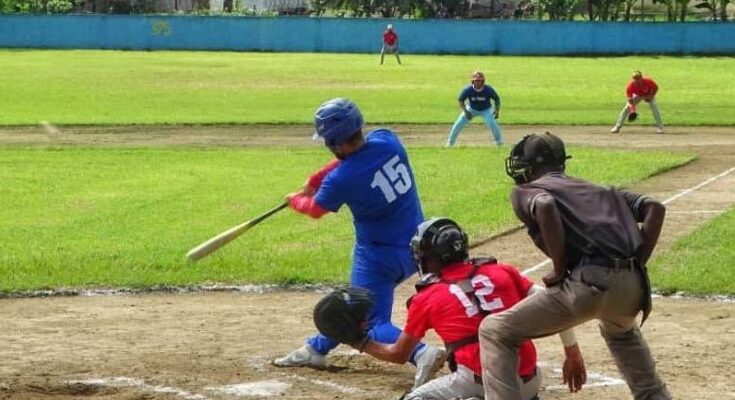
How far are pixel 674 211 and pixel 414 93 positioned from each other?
87.9ft

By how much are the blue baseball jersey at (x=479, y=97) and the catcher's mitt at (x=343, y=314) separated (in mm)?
21909

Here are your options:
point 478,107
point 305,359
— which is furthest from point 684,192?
point 305,359

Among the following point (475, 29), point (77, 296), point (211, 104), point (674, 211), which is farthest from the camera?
point (475, 29)

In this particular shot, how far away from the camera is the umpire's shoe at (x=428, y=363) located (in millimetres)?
8758

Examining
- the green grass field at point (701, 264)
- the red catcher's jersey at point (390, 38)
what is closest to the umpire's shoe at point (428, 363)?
the green grass field at point (701, 264)

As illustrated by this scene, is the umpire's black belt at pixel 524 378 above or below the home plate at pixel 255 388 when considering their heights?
above

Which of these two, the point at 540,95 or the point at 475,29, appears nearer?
the point at 540,95

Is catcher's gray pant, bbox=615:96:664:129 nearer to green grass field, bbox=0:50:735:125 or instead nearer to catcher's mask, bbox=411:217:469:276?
green grass field, bbox=0:50:735:125

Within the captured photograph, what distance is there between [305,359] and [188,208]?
957cm

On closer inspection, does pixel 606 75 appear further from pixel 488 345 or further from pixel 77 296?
pixel 488 345

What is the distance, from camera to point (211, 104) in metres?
40.5

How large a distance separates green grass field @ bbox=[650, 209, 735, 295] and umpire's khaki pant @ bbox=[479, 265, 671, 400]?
21.1ft

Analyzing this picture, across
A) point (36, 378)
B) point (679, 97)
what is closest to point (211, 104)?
point (679, 97)

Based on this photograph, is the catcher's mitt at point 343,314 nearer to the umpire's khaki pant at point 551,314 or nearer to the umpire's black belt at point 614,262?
the umpire's khaki pant at point 551,314
